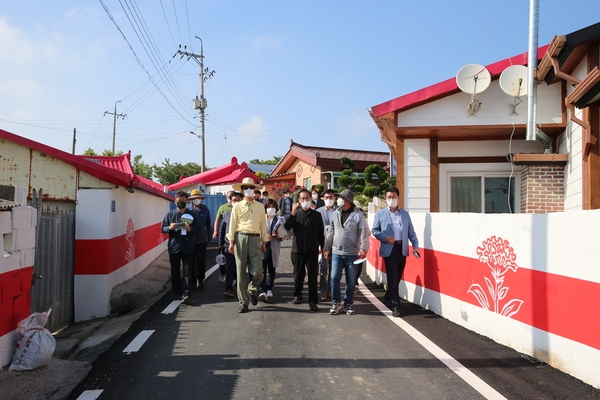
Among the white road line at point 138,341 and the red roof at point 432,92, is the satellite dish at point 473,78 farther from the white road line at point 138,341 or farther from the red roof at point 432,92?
the white road line at point 138,341

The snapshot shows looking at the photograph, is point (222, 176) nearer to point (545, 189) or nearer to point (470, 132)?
point (470, 132)

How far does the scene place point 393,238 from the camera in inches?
313

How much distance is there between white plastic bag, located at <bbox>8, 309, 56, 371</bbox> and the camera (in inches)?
200

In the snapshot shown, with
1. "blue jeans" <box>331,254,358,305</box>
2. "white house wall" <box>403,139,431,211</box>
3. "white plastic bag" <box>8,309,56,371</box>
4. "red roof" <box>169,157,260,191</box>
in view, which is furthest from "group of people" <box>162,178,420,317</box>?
"red roof" <box>169,157,260,191</box>

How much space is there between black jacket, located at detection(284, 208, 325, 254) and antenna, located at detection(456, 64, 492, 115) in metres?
4.34

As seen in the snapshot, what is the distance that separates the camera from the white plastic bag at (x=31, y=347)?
16.6 ft

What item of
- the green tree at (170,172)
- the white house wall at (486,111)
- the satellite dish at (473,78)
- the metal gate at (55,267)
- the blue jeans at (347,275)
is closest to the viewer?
the metal gate at (55,267)

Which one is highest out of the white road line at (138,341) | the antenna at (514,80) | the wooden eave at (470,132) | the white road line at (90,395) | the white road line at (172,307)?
the antenna at (514,80)

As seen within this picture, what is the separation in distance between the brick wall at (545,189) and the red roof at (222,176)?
2174 cm

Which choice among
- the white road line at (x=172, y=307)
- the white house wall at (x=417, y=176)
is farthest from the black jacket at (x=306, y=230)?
the white house wall at (x=417, y=176)

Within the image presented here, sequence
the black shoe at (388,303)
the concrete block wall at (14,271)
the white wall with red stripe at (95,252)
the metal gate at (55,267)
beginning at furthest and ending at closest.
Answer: the white wall with red stripe at (95,252) → the black shoe at (388,303) → the metal gate at (55,267) → the concrete block wall at (14,271)

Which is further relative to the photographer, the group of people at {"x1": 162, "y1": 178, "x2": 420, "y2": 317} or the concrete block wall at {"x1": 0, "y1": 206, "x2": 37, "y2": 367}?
the group of people at {"x1": 162, "y1": 178, "x2": 420, "y2": 317}

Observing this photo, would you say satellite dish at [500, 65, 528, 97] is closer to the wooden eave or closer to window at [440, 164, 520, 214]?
the wooden eave

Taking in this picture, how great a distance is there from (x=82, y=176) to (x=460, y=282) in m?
6.21
